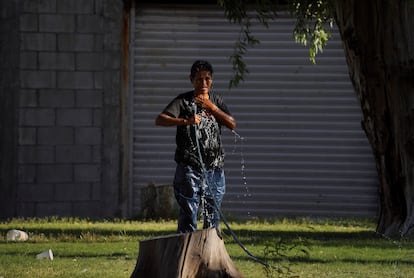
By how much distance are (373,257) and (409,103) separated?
3.10 meters

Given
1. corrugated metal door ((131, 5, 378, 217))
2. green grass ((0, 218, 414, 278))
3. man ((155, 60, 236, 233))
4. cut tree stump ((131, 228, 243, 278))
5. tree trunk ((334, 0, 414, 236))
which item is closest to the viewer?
cut tree stump ((131, 228, 243, 278))

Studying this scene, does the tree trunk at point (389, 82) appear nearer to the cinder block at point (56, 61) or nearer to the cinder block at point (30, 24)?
the cinder block at point (56, 61)

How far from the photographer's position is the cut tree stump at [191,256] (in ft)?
25.3

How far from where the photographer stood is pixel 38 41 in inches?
784

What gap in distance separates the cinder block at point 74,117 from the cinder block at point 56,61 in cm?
71

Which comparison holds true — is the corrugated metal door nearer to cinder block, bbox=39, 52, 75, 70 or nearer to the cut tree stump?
cinder block, bbox=39, 52, 75, 70

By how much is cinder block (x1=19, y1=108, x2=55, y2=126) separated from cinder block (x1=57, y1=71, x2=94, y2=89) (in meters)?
0.50

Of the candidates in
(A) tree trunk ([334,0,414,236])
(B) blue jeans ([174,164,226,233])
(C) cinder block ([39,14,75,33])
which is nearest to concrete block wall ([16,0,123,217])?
(C) cinder block ([39,14,75,33])

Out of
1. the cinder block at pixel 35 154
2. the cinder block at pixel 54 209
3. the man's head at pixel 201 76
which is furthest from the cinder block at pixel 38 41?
the man's head at pixel 201 76

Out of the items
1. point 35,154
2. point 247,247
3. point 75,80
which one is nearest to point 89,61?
point 75,80

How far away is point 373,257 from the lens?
37.5 ft

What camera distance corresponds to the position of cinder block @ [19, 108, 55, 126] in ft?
65.3

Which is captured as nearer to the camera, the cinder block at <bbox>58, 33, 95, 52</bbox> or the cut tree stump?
the cut tree stump

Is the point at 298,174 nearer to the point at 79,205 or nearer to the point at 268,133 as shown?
the point at 268,133
